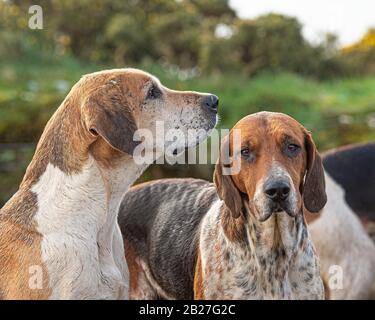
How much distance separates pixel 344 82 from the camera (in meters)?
16.9

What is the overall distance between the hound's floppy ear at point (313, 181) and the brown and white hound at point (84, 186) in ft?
2.02

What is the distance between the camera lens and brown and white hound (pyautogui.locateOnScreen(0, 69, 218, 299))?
4531mm

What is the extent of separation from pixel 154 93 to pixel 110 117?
0.36 meters

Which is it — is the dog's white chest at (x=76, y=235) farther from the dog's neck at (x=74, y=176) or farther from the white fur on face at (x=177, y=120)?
the white fur on face at (x=177, y=120)

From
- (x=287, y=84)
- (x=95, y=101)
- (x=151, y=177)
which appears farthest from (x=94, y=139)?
(x=287, y=84)

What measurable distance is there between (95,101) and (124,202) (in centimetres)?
146

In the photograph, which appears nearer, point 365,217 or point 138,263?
point 138,263

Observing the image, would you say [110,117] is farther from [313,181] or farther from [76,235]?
[313,181]

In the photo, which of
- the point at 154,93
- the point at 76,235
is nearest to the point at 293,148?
the point at 154,93

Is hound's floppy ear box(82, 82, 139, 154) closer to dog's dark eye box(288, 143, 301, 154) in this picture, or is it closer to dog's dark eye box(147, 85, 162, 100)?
dog's dark eye box(147, 85, 162, 100)

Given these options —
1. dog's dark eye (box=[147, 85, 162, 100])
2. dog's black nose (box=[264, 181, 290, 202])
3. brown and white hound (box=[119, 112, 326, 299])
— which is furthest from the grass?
dog's black nose (box=[264, 181, 290, 202])

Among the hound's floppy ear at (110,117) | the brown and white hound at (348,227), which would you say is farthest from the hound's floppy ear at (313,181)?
the brown and white hound at (348,227)

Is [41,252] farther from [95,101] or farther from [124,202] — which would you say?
[124,202]
